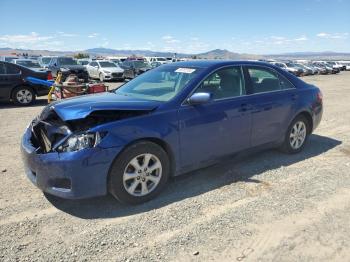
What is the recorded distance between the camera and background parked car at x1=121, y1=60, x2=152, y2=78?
27.4 meters

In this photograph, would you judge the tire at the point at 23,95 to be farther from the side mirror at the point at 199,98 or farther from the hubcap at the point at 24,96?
the side mirror at the point at 199,98

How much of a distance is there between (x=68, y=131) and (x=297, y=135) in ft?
12.7

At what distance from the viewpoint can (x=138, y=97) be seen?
189 inches

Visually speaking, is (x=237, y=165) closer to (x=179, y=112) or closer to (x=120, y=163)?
(x=179, y=112)

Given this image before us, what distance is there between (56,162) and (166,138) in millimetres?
1232

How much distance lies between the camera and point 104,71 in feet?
82.7

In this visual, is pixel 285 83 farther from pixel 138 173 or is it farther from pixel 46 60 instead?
pixel 46 60

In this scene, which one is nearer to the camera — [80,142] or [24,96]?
[80,142]

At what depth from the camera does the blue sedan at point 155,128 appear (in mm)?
3811

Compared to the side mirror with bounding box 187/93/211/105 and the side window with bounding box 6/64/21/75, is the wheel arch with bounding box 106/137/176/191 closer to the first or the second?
the side mirror with bounding box 187/93/211/105

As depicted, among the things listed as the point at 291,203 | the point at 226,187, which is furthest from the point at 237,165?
the point at 291,203

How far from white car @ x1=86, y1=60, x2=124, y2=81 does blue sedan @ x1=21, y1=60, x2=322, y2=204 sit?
2003 centimetres

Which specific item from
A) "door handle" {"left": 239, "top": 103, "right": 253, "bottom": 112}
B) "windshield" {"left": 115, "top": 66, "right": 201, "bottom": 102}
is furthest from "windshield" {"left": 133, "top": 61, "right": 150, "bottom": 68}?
"door handle" {"left": 239, "top": 103, "right": 253, "bottom": 112}

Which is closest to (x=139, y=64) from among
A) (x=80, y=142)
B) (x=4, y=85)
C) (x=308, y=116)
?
(x=4, y=85)
